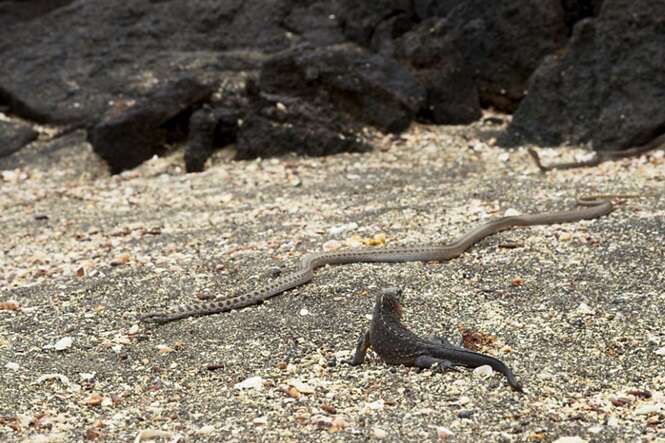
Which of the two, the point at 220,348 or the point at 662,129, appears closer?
the point at 220,348

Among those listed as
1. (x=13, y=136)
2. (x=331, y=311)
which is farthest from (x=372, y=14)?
(x=331, y=311)

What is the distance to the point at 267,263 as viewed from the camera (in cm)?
758

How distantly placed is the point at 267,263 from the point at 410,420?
2991mm

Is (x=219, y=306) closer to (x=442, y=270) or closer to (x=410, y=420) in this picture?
(x=442, y=270)

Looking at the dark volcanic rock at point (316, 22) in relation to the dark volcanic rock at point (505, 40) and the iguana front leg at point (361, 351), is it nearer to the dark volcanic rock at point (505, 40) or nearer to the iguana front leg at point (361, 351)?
the dark volcanic rock at point (505, 40)

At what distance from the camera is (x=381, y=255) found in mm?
7367

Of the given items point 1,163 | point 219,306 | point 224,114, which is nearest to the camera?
point 219,306

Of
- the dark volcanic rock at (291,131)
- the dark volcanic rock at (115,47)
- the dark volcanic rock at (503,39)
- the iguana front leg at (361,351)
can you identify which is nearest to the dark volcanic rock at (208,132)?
the dark volcanic rock at (291,131)

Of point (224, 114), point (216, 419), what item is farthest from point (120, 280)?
point (224, 114)

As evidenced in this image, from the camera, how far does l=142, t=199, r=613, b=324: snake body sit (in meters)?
6.53

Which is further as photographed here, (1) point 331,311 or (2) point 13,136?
(2) point 13,136

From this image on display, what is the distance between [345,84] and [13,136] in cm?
486

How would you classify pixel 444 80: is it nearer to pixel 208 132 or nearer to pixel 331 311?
pixel 208 132

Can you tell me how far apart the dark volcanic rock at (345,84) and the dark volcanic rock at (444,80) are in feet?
1.44
